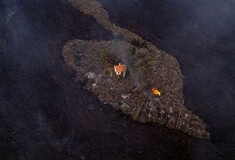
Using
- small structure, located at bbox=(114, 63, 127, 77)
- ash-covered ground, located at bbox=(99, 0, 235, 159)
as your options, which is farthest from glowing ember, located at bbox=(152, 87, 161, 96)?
small structure, located at bbox=(114, 63, 127, 77)

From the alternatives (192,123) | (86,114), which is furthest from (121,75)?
(192,123)

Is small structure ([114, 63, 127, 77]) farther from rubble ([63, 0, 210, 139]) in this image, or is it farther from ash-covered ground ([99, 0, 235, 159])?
ash-covered ground ([99, 0, 235, 159])

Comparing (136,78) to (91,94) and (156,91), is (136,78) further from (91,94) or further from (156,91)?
(91,94)

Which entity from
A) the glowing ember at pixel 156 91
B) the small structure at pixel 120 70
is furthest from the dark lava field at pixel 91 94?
the small structure at pixel 120 70

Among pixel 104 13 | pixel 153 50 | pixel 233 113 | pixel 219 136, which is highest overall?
pixel 104 13

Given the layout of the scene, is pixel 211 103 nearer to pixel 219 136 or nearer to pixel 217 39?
pixel 219 136

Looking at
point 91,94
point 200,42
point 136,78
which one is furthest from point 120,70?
point 200,42

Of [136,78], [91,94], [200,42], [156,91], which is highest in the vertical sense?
[200,42]

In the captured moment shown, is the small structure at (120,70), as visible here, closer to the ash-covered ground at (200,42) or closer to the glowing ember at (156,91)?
the glowing ember at (156,91)

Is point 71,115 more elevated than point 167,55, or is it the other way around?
point 167,55
